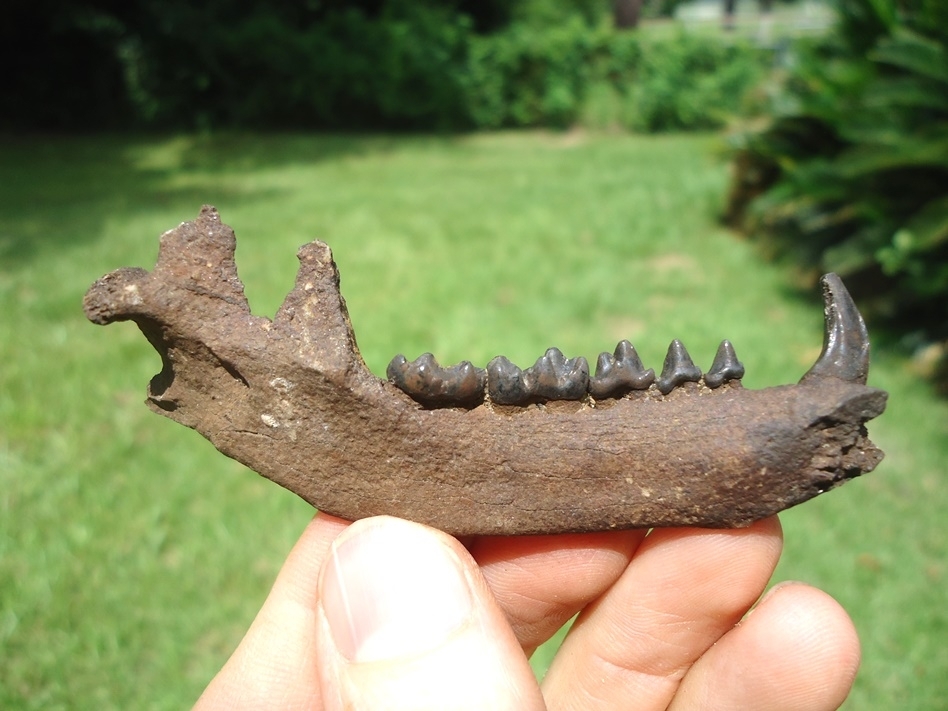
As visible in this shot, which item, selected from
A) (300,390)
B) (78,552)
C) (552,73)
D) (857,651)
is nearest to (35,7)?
(552,73)

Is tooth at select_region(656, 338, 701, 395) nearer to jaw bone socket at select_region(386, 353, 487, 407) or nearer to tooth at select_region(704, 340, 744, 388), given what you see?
tooth at select_region(704, 340, 744, 388)

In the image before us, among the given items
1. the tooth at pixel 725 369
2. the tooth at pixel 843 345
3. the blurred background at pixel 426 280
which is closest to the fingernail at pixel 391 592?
the tooth at pixel 725 369

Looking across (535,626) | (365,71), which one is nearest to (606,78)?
(365,71)

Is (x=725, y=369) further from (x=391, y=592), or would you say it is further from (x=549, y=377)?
(x=391, y=592)

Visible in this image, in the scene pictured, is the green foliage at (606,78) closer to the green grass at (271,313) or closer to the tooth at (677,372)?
the green grass at (271,313)

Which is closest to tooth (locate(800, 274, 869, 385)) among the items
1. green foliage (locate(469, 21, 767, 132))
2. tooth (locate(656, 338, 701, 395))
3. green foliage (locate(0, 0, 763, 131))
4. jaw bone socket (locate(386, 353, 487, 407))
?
tooth (locate(656, 338, 701, 395))
